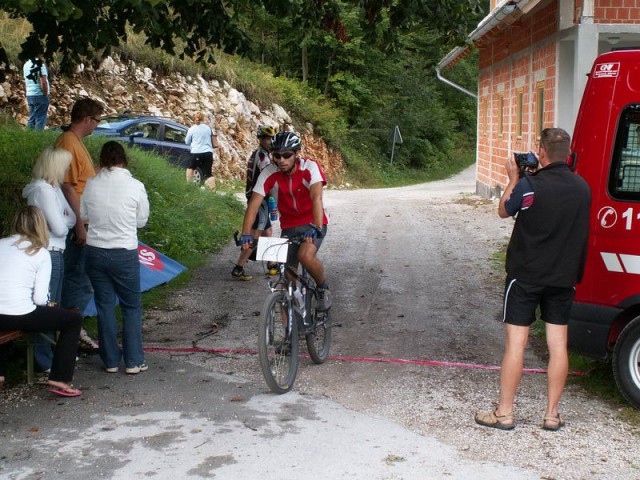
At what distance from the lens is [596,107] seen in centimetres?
645

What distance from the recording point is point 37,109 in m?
15.5

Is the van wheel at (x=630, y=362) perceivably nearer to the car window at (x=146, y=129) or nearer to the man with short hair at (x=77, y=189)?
the man with short hair at (x=77, y=189)

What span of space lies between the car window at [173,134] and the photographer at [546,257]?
56.9 ft

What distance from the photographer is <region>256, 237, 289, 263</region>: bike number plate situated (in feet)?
22.0

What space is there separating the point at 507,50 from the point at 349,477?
18.7m

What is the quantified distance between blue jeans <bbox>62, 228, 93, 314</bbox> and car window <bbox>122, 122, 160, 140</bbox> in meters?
13.9

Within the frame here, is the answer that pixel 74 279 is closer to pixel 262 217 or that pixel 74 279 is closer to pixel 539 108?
pixel 262 217

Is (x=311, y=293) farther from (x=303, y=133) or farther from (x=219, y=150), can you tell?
(x=303, y=133)

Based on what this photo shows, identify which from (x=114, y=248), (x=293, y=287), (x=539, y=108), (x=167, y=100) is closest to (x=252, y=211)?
(x=293, y=287)

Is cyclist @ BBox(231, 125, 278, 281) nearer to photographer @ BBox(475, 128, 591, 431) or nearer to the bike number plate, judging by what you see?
the bike number plate

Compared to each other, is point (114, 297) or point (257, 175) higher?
point (257, 175)

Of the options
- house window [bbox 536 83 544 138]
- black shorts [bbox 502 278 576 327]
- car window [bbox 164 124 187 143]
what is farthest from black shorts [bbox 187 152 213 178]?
black shorts [bbox 502 278 576 327]

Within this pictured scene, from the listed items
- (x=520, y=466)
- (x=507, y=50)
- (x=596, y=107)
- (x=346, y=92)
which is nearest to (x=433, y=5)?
(x=596, y=107)

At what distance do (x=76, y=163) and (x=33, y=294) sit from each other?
1.48 meters
